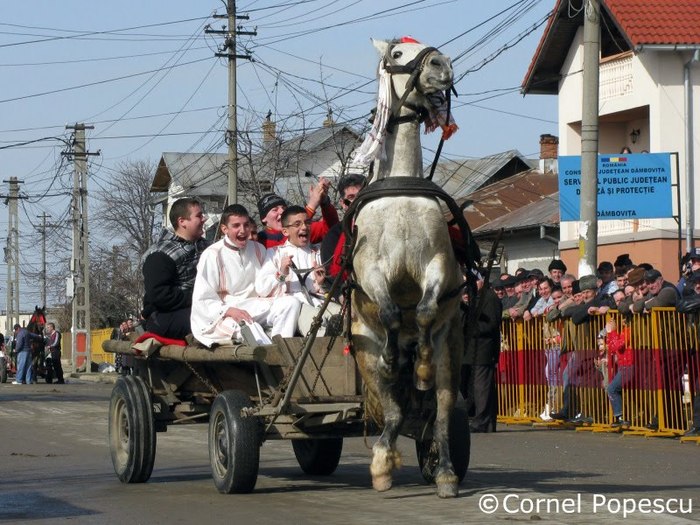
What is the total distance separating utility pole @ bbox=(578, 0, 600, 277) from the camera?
19.6 metres

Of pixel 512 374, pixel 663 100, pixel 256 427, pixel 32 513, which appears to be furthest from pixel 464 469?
pixel 663 100

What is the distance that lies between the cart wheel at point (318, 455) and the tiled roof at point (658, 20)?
784 inches

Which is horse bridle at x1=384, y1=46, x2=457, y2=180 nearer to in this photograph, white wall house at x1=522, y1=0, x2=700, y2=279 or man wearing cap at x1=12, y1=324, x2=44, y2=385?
white wall house at x1=522, y1=0, x2=700, y2=279

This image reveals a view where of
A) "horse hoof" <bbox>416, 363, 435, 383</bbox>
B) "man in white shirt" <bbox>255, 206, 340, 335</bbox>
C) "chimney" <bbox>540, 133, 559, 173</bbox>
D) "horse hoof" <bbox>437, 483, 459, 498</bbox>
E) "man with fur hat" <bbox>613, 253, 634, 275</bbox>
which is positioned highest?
"chimney" <bbox>540, 133, 559, 173</bbox>

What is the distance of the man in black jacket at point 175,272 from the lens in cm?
1155

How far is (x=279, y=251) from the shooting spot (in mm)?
11648

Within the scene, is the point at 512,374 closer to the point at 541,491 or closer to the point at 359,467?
the point at 359,467

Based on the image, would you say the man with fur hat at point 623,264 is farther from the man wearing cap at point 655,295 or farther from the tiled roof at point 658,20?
the tiled roof at point 658,20

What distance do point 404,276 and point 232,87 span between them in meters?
29.4

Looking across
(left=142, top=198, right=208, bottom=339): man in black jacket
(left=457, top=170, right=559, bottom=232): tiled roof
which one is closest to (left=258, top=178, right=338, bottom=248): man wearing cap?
(left=142, top=198, right=208, bottom=339): man in black jacket

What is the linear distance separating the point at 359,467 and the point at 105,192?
212ft

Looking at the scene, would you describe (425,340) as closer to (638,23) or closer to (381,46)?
(381,46)

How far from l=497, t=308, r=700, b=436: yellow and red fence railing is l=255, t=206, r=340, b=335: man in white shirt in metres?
6.23

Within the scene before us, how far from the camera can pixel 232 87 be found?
38.0m
